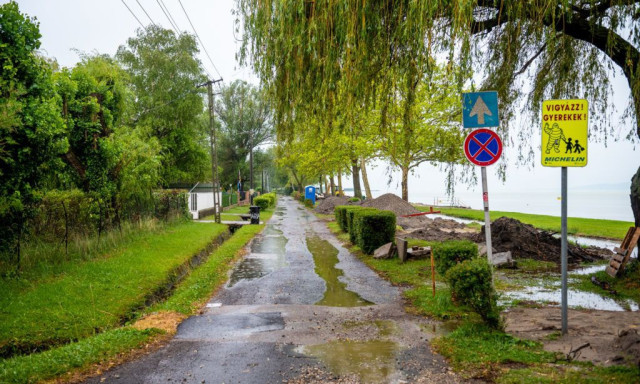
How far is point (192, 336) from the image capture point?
Answer: 247 inches

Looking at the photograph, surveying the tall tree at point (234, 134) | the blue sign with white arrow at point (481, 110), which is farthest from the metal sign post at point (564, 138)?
the tall tree at point (234, 134)

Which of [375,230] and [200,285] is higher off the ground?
[375,230]

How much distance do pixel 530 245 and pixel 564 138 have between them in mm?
8873

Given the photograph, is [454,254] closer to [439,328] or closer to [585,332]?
[439,328]

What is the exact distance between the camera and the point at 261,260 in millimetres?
13625

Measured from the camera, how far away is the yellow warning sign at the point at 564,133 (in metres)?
5.28

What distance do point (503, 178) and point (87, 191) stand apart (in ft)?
45.0

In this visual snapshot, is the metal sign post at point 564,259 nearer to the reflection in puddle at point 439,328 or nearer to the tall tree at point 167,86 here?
the reflection in puddle at point 439,328

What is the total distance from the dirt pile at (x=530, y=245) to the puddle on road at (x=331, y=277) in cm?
534

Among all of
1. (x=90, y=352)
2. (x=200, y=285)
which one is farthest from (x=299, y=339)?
(x=200, y=285)

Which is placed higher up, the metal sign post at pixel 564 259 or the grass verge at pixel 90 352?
the metal sign post at pixel 564 259

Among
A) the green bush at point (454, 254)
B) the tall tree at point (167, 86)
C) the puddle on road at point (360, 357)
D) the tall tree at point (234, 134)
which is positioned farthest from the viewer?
the tall tree at point (234, 134)

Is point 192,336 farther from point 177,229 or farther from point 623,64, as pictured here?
point 177,229

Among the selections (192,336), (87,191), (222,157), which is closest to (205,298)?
(192,336)
